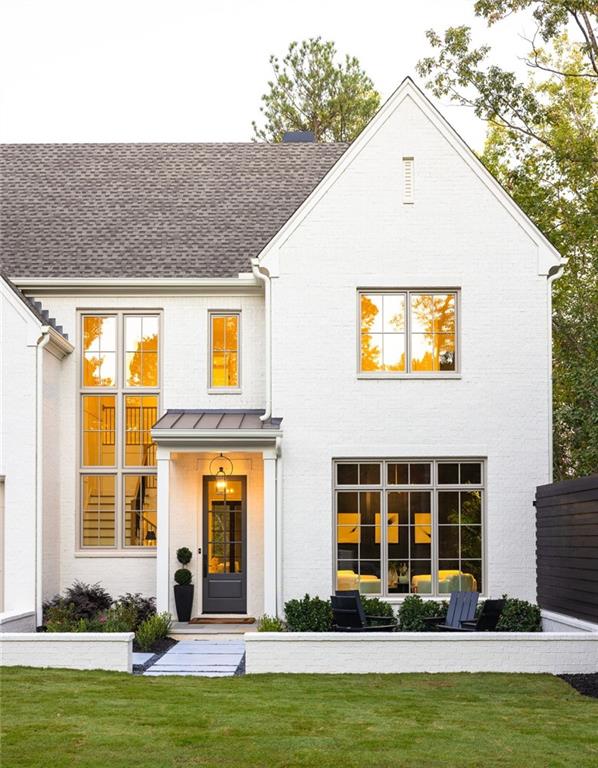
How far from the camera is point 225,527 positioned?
19.4m

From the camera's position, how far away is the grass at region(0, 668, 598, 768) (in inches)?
361

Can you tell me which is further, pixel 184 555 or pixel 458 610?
pixel 184 555

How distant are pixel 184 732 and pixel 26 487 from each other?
8.80m

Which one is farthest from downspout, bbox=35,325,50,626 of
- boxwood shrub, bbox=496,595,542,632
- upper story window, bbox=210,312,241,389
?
boxwood shrub, bbox=496,595,542,632

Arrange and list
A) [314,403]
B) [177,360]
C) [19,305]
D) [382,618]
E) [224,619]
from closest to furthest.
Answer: [382,618], [19,305], [314,403], [224,619], [177,360]

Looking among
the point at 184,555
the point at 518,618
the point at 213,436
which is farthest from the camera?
the point at 184,555

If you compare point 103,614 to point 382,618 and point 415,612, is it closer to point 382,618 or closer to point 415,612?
point 382,618

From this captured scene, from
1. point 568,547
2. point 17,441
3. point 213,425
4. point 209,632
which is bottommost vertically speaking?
point 209,632

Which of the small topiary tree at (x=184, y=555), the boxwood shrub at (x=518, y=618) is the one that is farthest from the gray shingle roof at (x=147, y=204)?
the boxwood shrub at (x=518, y=618)

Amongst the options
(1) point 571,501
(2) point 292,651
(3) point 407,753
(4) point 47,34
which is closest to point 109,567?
(2) point 292,651

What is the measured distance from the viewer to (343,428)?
716 inches

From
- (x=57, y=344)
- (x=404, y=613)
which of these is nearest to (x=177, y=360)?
(x=57, y=344)

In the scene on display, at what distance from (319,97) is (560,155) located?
59.2 ft

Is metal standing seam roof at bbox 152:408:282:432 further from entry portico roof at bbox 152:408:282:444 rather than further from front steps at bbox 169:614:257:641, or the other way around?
front steps at bbox 169:614:257:641
